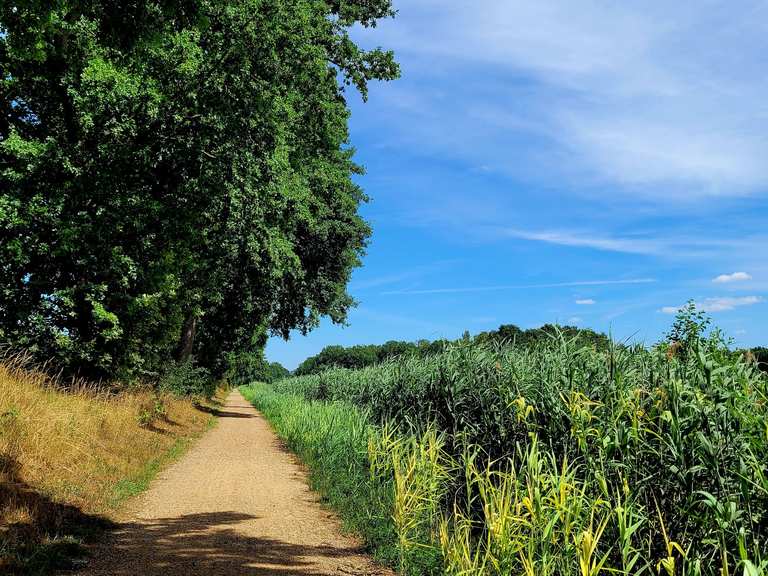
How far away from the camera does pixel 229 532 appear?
308 inches

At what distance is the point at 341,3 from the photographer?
24359 millimetres

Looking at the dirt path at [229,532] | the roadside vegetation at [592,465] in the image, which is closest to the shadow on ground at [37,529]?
the dirt path at [229,532]

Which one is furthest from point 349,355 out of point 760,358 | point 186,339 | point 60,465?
point 60,465

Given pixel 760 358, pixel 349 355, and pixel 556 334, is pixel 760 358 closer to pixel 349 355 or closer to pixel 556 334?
pixel 556 334

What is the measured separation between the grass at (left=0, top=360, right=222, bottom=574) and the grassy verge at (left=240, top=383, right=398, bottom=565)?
329 cm

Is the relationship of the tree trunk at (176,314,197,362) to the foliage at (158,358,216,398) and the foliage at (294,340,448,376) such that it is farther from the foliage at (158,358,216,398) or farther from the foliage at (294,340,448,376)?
the foliage at (294,340,448,376)

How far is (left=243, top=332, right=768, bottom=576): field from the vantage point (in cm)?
417

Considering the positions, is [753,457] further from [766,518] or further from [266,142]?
[266,142]

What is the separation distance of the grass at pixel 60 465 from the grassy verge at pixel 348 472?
129 inches

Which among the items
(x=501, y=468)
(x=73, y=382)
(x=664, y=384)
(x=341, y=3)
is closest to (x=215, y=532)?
(x=501, y=468)

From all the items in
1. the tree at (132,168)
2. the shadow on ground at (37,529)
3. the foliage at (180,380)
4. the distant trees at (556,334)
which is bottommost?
the shadow on ground at (37,529)

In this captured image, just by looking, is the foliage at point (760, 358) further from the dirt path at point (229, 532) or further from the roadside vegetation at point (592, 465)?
the dirt path at point (229, 532)

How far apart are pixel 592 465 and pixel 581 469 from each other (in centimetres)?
63

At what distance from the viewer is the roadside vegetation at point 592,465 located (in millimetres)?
4145
